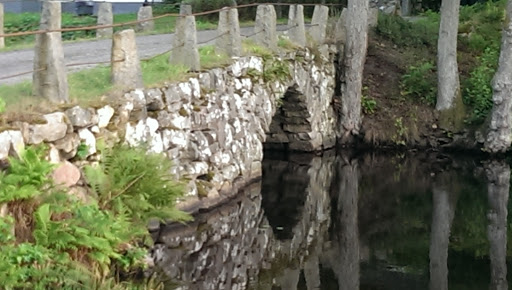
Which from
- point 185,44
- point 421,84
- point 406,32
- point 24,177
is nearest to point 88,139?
point 24,177

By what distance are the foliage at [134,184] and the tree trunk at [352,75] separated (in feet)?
34.7

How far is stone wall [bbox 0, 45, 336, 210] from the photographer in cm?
900

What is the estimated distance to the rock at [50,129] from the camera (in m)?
8.36

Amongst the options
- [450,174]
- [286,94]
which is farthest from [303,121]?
[450,174]

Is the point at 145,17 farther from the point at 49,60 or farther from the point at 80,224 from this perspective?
the point at 80,224

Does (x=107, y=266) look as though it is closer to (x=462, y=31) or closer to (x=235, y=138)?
(x=235, y=138)

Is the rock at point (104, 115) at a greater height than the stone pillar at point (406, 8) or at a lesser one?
lesser

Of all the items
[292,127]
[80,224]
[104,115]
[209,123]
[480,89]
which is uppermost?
[104,115]

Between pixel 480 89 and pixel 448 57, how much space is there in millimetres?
1142

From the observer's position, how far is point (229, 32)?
46.0ft

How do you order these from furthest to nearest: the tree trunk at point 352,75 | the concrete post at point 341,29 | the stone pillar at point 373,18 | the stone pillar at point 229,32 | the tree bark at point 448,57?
1. the stone pillar at point 373,18
2. the concrete post at point 341,29
3. the tree trunk at point 352,75
4. the tree bark at point 448,57
5. the stone pillar at point 229,32

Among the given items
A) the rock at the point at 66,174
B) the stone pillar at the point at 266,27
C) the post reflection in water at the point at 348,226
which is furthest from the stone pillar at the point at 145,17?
the rock at the point at 66,174

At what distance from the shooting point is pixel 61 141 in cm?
882

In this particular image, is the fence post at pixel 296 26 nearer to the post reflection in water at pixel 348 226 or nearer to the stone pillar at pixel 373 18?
the post reflection in water at pixel 348 226
